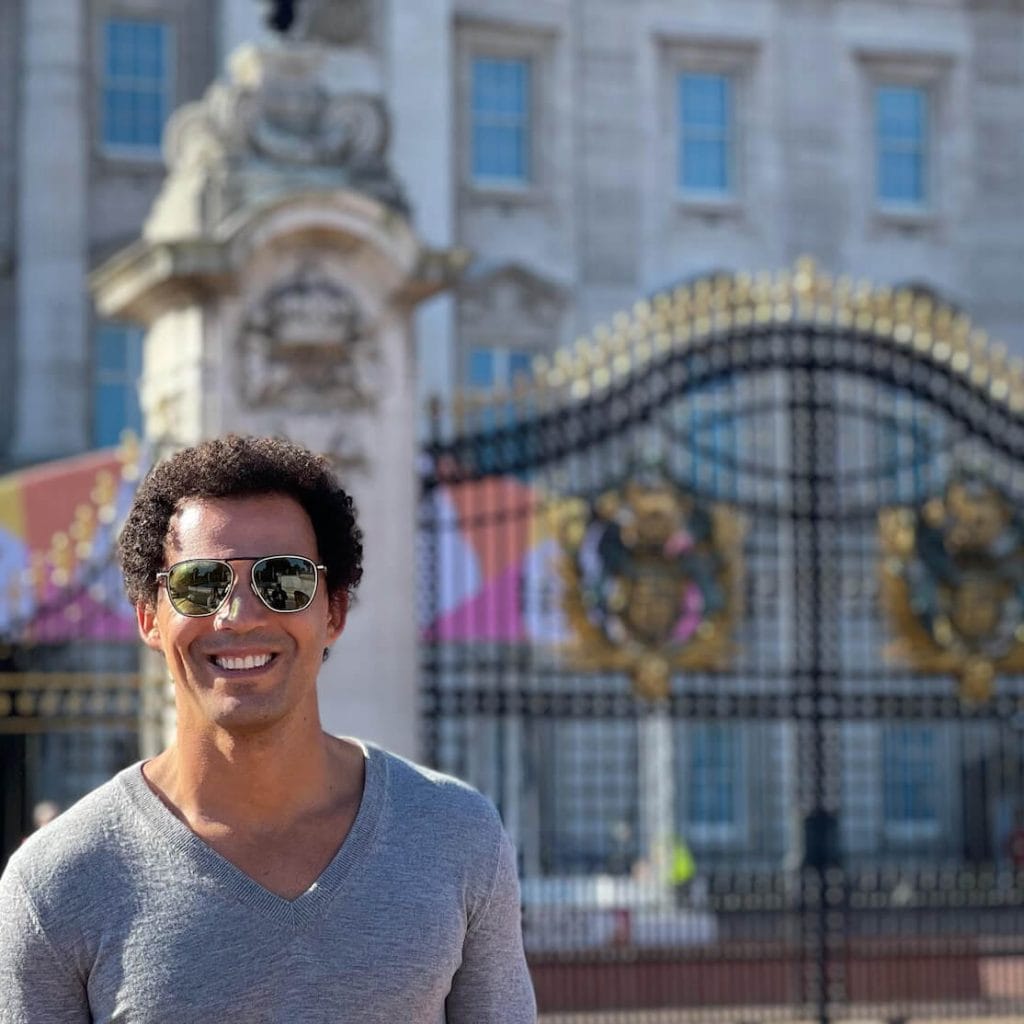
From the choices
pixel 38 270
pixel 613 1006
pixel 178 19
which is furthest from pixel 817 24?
pixel 613 1006

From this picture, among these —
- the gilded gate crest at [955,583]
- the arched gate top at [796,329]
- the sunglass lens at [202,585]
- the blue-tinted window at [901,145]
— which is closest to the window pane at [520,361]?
the blue-tinted window at [901,145]

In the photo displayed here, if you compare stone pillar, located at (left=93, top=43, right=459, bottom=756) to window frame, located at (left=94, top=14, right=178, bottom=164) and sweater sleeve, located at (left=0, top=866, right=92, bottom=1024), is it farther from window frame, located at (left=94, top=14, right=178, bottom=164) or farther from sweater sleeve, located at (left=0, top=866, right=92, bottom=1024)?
window frame, located at (left=94, top=14, right=178, bottom=164)

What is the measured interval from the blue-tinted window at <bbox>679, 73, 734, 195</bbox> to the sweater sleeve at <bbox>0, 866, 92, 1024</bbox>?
25863 mm

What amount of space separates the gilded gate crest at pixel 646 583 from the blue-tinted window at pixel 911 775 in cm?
1096

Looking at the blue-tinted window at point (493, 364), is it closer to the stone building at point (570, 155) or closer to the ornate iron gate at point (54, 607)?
the stone building at point (570, 155)

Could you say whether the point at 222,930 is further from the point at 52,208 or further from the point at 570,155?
the point at 570,155

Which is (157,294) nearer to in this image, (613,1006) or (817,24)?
Answer: (613,1006)

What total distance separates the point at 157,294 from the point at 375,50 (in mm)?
16740

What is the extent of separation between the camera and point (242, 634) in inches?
126

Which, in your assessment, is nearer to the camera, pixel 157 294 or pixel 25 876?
pixel 25 876

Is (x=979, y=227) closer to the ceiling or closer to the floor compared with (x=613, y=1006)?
closer to the ceiling

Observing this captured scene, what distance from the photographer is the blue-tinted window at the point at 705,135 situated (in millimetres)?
28531

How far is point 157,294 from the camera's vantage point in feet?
34.0

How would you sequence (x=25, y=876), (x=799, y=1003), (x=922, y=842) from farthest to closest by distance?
(x=922, y=842), (x=799, y=1003), (x=25, y=876)
